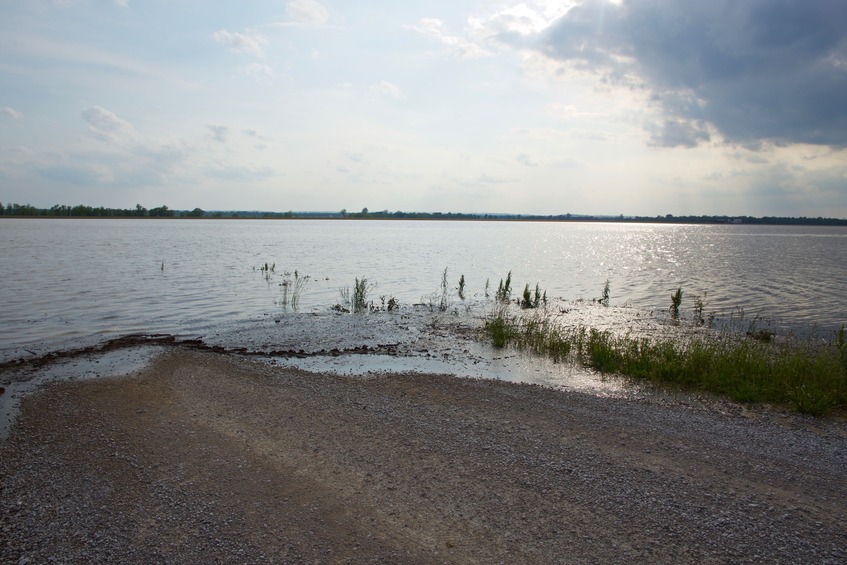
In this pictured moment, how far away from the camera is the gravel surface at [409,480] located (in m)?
5.85

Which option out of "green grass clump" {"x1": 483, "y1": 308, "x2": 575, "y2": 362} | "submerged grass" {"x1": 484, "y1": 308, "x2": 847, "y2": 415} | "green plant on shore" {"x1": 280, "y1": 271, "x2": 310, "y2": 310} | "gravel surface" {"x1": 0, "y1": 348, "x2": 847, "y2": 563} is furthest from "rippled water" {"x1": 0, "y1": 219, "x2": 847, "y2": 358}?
"submerged grass" {"x1": 484, "y1": 308, "x2": 847, "y2": 415}

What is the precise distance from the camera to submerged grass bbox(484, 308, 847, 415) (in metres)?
11.2

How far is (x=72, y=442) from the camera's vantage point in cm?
859

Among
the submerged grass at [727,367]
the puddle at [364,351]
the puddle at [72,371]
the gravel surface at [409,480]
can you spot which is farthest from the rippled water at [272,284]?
the submerged grass at [727,367]

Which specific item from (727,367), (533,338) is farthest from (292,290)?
(727,367)

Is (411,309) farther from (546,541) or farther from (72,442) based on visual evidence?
(546,541)

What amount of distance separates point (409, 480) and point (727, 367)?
949 centimetres

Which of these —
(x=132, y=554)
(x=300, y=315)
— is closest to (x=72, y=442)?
(x=132, y=554)

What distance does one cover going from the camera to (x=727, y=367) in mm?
12711

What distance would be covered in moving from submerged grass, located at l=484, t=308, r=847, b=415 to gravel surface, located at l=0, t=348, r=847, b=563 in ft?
3.26

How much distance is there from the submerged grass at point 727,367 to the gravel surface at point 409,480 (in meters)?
0.99

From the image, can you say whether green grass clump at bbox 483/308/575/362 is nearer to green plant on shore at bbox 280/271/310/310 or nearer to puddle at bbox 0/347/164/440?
green plant on shore at bbox 280/271/310/310

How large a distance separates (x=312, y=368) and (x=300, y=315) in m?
8.17

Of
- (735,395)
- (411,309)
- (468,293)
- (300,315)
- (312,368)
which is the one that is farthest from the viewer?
(468,293)
